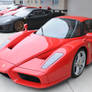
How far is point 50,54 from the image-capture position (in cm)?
261

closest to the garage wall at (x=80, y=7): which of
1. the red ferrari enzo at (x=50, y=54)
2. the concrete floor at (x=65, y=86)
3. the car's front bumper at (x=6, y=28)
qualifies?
the car's front bumper at (x=6, y=28)

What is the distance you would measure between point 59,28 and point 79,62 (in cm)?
84

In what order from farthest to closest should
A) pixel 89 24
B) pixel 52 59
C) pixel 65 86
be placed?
pixel 89 24 → pixel 65 86 → pixel 52 59

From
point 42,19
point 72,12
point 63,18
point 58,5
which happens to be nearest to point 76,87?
point 63,18

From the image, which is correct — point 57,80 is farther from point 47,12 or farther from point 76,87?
point 47,12

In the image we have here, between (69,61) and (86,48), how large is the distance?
645mm

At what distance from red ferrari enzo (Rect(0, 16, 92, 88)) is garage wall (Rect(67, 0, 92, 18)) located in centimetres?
460

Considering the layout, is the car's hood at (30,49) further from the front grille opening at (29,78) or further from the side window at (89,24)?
the side window at (89,24)

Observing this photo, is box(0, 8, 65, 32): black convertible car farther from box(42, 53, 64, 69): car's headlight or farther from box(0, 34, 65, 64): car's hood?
box(42, 53, 64, 69): car's headlight

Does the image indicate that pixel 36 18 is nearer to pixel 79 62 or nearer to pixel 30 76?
pixel 79 62

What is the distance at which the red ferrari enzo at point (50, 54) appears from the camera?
2291mm

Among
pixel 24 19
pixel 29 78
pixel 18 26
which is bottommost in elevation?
pixel 29 78

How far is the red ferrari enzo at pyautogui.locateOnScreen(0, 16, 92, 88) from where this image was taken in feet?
7.52

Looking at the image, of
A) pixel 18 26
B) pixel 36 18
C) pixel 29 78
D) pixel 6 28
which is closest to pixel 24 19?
pixel 18 26
